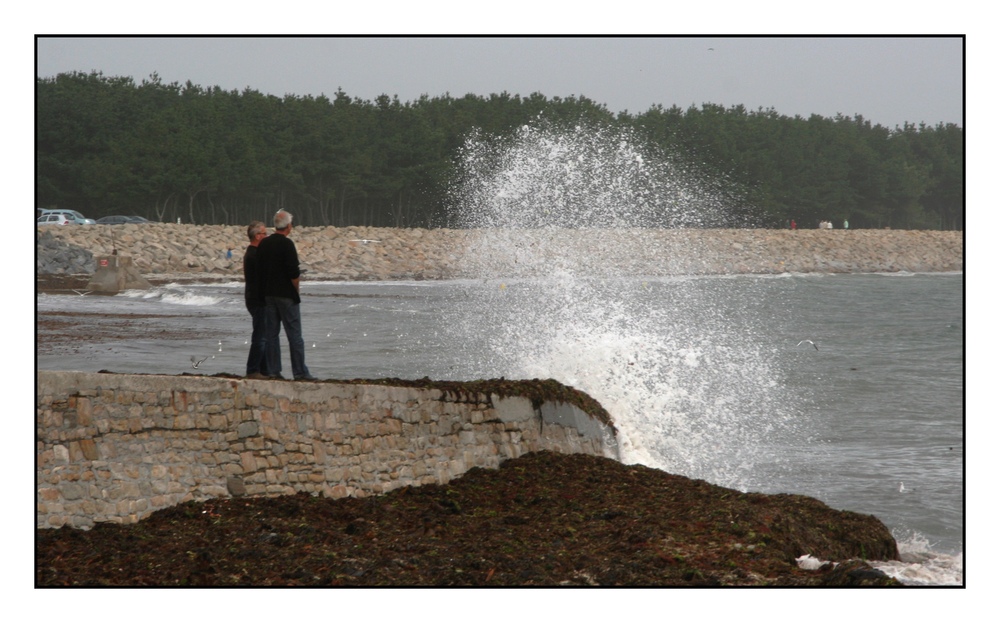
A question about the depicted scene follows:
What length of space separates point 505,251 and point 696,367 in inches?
1833

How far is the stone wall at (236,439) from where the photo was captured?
739cm

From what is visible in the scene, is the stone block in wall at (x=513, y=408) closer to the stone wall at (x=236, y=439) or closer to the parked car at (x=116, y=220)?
the stone wall at (x=236, y=439)

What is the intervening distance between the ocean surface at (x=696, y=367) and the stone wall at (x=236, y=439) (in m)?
4.03

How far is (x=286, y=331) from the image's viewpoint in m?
10.4

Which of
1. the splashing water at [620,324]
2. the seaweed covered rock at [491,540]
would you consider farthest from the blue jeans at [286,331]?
the splashing water at [620,324]

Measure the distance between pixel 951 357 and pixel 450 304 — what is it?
54.6ft

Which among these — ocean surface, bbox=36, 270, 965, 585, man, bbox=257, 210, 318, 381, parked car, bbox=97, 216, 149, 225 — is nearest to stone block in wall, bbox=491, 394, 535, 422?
man, bbox=257, 210, 318, 381

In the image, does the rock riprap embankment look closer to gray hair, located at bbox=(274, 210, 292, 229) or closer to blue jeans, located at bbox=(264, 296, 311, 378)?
blue jeans, located at bbox=(264, 296, 311, 378)

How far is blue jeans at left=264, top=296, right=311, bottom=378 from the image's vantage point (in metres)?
10.3

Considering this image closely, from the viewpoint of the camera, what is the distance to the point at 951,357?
29.3m

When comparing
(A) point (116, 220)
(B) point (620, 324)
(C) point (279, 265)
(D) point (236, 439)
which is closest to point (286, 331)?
(C) point (279, 265)

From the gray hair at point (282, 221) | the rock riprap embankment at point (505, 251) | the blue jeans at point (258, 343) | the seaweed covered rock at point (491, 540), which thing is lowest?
the seaweed covered rock at point (491, 540)

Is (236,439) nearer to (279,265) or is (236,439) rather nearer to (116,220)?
(279,265)

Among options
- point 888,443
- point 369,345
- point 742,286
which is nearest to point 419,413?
point 888,443
